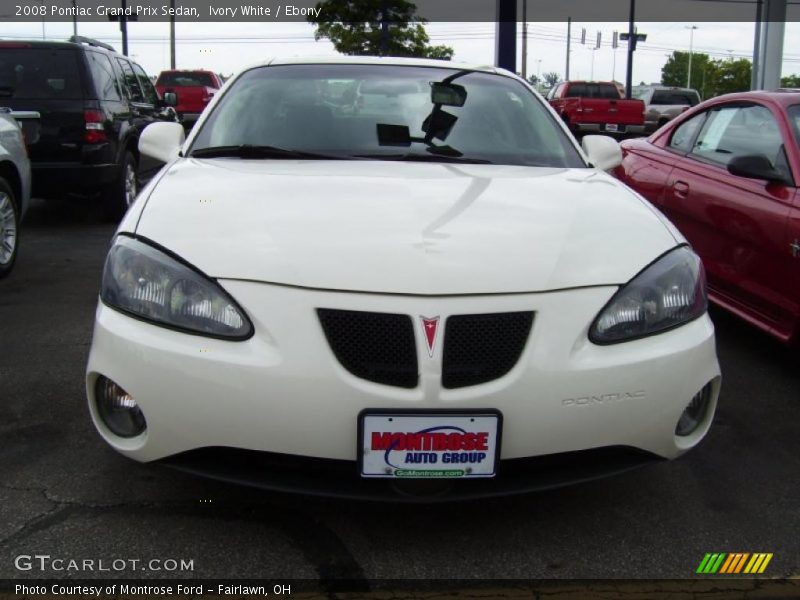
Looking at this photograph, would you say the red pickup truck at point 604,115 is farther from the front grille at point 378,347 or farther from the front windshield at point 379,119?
the front grille at point 378,347

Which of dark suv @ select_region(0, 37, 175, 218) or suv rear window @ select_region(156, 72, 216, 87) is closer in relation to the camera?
dark suv @ select_region(0, 37, 175, 218)

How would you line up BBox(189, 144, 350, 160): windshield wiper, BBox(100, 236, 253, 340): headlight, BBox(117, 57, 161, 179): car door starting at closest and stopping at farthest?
BBox(100, 236, 253, 340): headlight → BBox(189, 144, 350, 160): windshield wiper → BBox(117, 57, 161, 179): car door

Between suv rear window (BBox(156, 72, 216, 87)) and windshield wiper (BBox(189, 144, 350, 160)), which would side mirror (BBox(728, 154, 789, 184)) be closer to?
windshield wiper (BBox(189, 144, 350, 160))

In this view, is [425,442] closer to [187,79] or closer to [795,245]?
[795,245]

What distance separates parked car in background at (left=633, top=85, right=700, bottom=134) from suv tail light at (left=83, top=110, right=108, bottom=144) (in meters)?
19.4

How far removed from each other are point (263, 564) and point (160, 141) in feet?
6.65

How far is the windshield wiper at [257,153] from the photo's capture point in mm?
3240

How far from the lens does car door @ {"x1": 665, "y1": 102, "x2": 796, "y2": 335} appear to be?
155 inches

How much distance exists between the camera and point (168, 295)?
229cm

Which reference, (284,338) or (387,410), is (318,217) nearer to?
(284,338)

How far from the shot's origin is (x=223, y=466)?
2268mm

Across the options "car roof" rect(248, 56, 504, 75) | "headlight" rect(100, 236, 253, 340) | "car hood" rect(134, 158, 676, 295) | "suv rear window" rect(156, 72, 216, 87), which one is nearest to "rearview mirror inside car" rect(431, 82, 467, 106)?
"car roof" rect(248, 56, 504, 75)

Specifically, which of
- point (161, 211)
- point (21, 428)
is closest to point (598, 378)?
point (161, 211)

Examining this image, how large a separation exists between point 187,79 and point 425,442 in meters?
22.2
